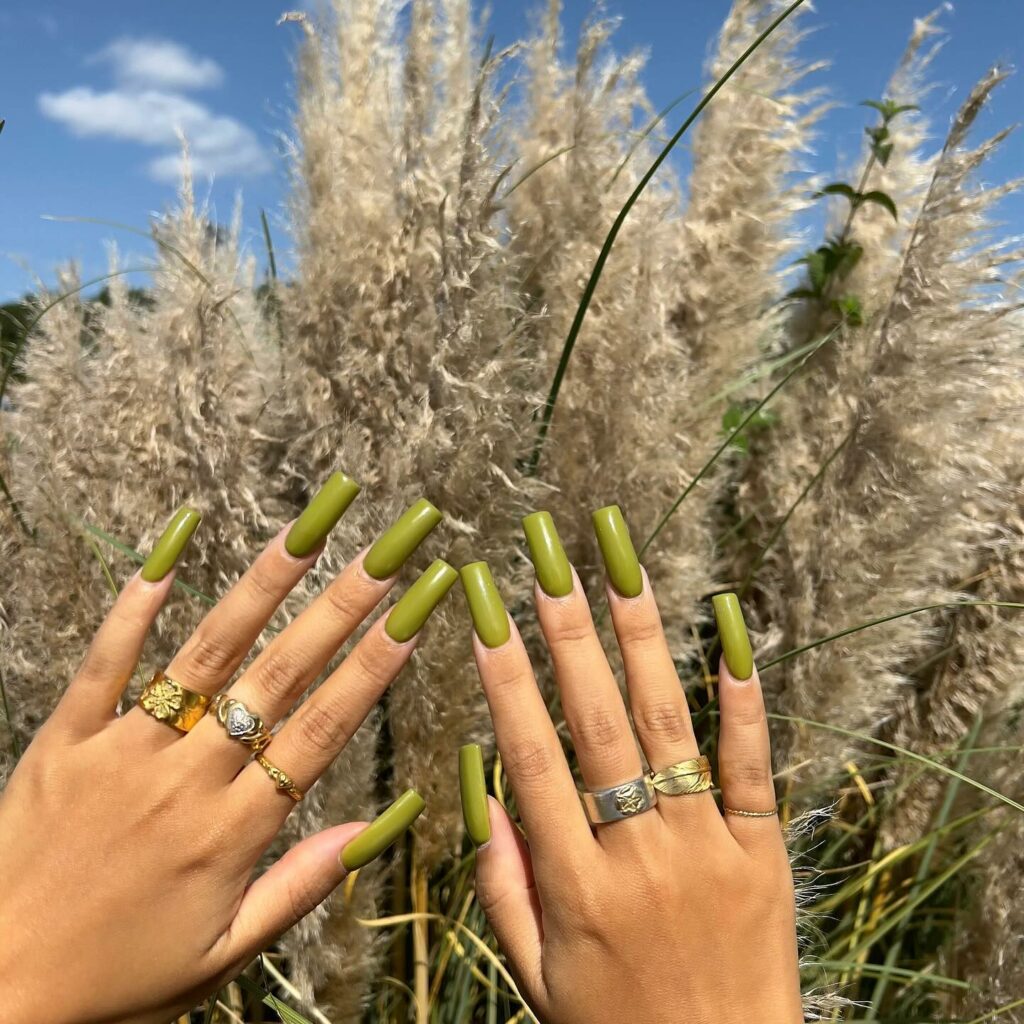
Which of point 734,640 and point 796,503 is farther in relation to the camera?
point 796,503

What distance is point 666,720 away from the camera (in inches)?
35.5

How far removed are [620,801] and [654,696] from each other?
0.12 meters

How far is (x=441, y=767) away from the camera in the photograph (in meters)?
1.30

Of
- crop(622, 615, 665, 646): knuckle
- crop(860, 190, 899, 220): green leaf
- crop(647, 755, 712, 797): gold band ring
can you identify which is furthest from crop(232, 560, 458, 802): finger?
crop(860, 190, 899, 220): green leaf

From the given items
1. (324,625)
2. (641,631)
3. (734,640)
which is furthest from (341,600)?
(734,640)

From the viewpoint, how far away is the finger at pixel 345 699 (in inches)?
37.2

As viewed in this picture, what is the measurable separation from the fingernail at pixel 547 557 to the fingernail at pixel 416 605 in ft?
0.37

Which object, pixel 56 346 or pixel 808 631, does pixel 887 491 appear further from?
pixel 56 346

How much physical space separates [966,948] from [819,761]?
0.38m

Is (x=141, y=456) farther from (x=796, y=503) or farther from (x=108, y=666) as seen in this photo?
(x=796, y=503)

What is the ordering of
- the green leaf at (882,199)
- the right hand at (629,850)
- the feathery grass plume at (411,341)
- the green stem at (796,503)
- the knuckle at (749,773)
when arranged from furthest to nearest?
the green leaf at (882,199) < the green stem at (796,503) < the feathery grass plume at (411,341) < the knuckle at (749,773) < the right hand at (629,850)

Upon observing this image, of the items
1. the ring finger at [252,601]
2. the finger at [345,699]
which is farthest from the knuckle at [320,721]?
the ring finger at [252,601]

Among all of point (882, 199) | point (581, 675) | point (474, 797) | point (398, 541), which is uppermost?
point (882, 199)

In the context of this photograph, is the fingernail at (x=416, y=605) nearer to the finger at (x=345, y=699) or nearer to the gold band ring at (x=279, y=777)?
the finger at (x=345, y=699)
